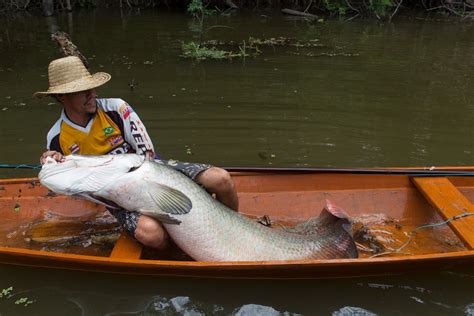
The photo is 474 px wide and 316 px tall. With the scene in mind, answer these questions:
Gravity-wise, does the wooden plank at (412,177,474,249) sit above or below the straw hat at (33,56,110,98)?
below

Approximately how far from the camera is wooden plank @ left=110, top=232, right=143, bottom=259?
3.43 metres

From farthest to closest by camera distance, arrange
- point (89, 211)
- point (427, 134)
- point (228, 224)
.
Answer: point (427, 134) → point (89, 211) → point (228, 224)

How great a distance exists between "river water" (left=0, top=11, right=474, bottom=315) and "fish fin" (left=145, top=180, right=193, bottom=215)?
75 cm

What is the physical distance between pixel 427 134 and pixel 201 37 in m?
7.74

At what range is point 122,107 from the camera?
372cm

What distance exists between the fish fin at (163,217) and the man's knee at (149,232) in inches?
1.8

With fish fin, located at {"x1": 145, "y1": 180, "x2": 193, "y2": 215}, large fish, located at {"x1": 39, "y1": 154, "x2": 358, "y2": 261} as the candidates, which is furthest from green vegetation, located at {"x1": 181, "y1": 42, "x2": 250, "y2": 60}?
fish fin, located at {"x1": 145, "y1": 180, "x2": 193, "y2": 215}

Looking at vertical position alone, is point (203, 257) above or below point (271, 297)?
above

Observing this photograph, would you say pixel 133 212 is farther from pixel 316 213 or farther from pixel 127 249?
pixel 316 213

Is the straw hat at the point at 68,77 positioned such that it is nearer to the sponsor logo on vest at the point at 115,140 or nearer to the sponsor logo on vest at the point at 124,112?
the sponsor logo on vest at the point at 124,112

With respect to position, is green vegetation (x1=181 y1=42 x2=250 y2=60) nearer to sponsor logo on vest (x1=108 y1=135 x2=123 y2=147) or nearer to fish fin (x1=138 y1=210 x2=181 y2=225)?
sponsor logo on vest (x1=108 y1=135 x2=123 y2=147)

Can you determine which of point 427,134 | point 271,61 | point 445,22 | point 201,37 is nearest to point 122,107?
point 427,134

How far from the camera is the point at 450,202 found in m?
3.94

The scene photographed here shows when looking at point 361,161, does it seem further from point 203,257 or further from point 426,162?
point 203,257
